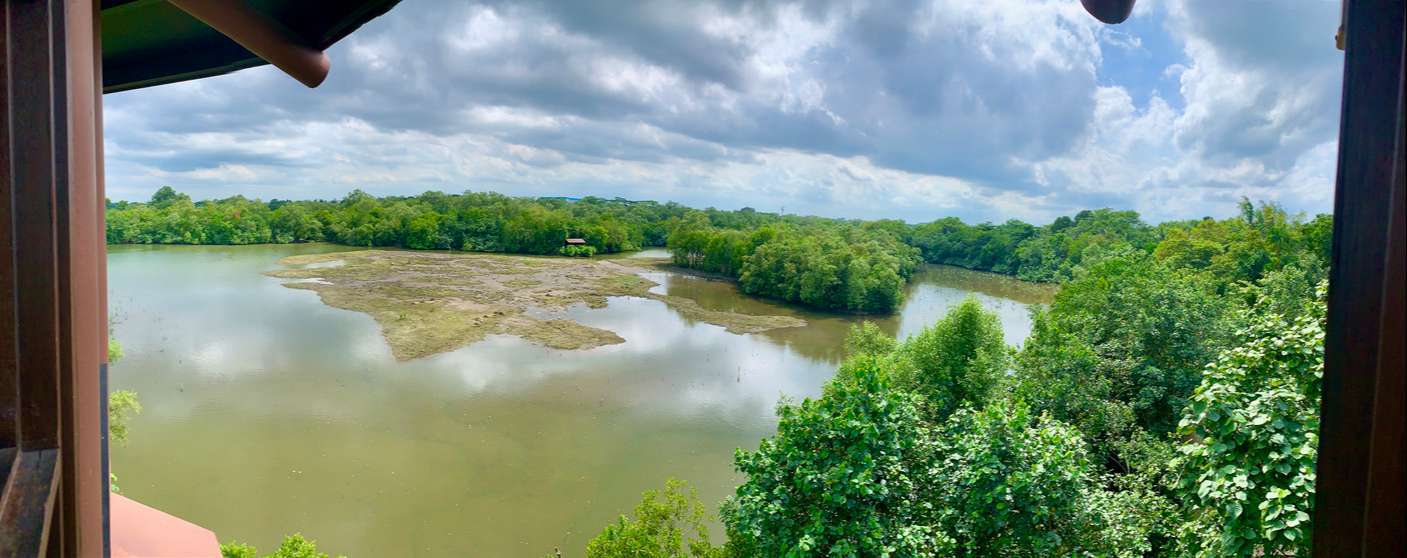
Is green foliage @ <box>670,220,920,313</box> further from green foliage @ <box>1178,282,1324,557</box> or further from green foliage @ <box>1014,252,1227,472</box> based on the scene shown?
green foliage @ <box>1178,282,1324,557</box>

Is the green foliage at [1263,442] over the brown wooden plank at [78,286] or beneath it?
beneath

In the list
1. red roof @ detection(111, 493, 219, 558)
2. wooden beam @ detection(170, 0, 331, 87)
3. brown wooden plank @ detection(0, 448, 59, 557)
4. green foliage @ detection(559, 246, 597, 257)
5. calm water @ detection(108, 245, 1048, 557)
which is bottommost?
calm water @ detection(108, 245, 1048, 557)

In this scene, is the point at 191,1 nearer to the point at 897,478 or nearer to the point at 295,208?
the point at 897,478

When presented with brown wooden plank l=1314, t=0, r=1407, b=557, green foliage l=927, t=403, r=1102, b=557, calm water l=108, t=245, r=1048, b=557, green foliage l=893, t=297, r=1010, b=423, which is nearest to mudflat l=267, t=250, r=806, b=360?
calm water l=108, t=245, r=1048, b=557

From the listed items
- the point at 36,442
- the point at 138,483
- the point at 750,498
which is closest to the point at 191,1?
the point at 36,442

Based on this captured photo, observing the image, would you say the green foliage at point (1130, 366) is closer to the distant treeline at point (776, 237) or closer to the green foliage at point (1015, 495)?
the green foliage at point (1015, 495)

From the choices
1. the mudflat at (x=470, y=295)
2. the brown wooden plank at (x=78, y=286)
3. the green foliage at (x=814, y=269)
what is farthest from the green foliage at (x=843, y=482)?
the green foliage at (x=814, y=269)

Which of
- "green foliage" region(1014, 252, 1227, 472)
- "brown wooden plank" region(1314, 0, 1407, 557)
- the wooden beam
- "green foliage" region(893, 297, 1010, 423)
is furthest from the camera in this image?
"green foliage" region(893, 297, 1010, 423)
